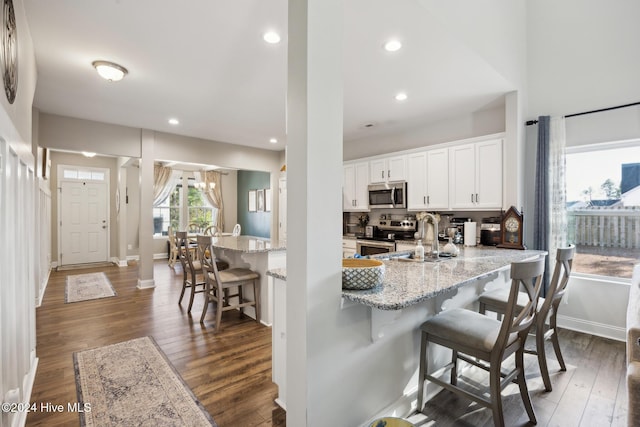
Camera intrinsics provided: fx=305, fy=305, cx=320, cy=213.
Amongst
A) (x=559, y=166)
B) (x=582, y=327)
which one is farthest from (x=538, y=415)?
(x=559, y=166)

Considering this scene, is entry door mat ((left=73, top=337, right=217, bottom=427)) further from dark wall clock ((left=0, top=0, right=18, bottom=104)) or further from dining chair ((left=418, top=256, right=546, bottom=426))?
dark wall clock ((left=0, top=0, right=18, bottom=104))

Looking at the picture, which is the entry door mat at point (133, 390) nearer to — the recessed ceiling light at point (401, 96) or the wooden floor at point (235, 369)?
the wooden floor at point (235, 369)

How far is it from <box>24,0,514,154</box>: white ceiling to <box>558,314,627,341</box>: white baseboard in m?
2.75

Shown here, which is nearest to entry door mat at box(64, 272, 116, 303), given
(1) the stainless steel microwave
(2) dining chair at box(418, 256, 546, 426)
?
(1) the stainless steel microwave

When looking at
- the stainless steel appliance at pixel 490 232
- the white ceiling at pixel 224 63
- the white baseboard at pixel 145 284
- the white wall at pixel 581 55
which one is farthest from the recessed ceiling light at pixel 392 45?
the white baseboard at pixel 145 284

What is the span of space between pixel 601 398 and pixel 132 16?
14.3 ft

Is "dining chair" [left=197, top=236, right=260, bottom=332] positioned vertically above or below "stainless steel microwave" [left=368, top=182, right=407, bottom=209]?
below

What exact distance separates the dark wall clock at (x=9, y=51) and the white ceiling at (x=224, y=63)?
553 millimetres

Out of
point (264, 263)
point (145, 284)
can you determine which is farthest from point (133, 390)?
point (145, 284)

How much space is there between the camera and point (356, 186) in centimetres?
551

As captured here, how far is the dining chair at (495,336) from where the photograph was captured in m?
1.60

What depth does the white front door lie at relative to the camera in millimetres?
7160

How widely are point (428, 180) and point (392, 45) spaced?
93.5 inches

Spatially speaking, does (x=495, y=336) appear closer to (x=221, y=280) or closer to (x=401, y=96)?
(x=221, y=280)
